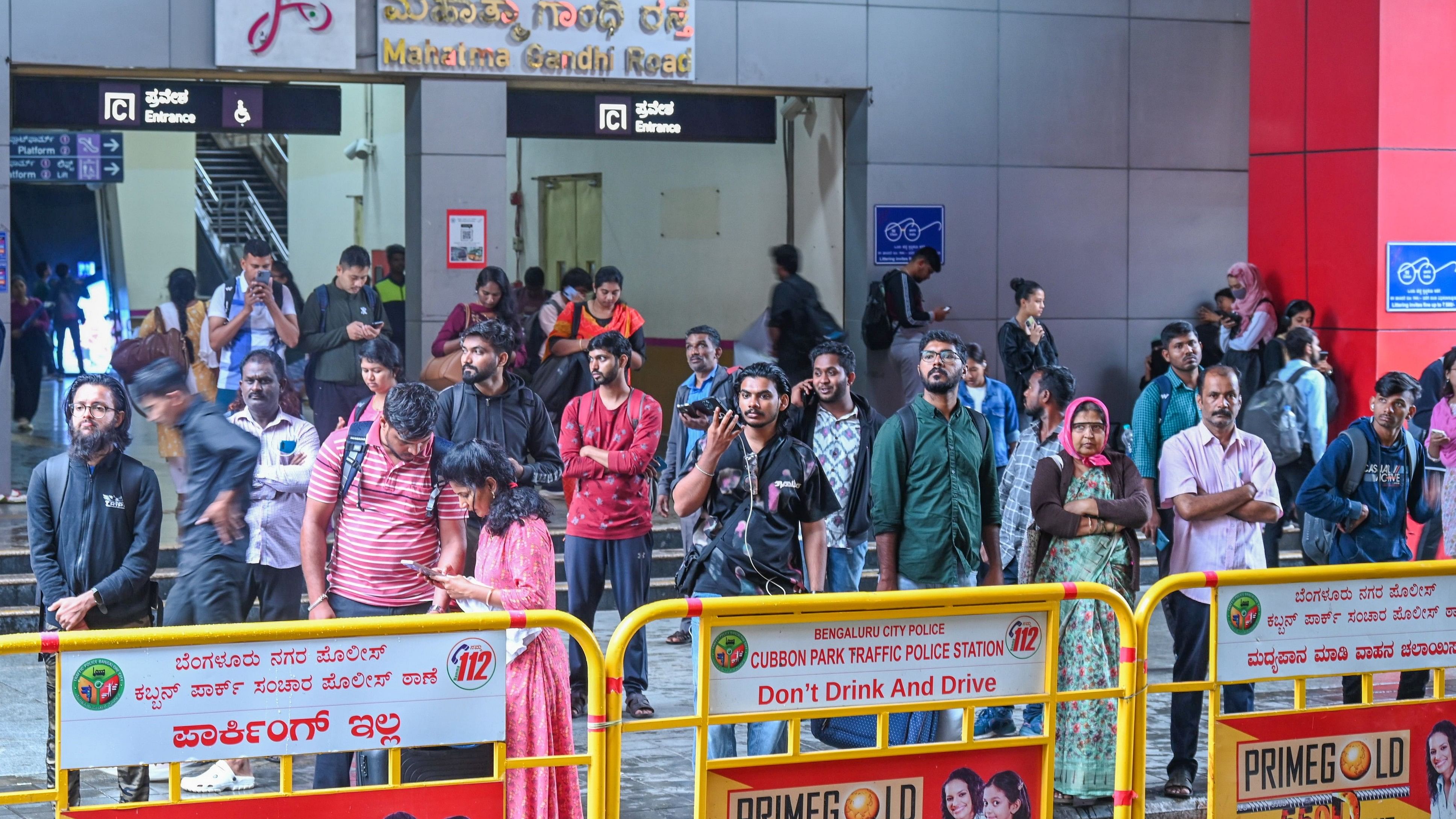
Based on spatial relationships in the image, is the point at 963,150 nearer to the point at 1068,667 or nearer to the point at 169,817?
the point at 1068,667

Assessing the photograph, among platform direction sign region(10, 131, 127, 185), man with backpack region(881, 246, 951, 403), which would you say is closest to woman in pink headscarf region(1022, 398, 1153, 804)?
man with backpack region(881, 246, 951, 403)

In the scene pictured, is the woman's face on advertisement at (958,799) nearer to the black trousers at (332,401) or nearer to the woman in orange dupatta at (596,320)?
the woman in orange dupatta at (596,320)

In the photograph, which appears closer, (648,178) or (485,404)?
(485,404)

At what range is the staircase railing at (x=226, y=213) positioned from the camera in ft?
100

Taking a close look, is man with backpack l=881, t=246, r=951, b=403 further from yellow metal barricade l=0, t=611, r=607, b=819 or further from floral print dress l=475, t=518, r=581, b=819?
yellow metal barricade l=0, t=611, r=607, b=819

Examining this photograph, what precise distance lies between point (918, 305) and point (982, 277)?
1.05 m

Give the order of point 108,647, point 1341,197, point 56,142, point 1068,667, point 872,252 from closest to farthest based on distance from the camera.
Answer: point 108,647 < point 1068,667 < point 1341,197 < point 872,252 < point 56,142

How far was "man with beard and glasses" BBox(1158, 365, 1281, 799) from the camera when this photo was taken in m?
7.20

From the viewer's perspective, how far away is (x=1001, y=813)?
5.60 meters

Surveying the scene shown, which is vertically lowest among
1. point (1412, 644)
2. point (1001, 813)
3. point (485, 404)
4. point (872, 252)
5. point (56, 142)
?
point (1001, 813)

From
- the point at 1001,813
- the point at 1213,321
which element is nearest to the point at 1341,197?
the point at 1213,321

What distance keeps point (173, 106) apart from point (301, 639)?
9.65 meters

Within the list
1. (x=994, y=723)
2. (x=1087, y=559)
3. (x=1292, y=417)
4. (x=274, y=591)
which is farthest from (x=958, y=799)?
(x=1292, y=417)

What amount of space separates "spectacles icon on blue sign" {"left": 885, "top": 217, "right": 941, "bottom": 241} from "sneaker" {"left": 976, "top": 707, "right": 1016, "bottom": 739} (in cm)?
693
